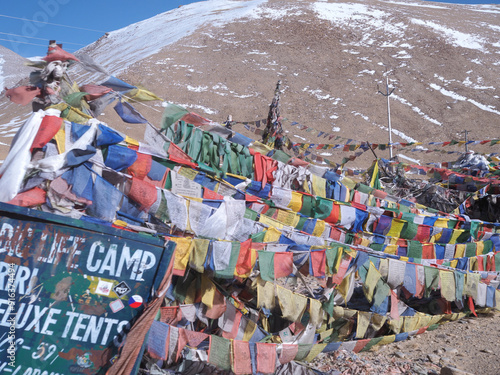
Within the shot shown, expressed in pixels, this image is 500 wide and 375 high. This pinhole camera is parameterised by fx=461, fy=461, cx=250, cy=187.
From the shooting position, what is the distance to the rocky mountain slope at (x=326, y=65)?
44125 mm

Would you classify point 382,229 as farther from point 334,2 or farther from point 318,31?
point 334,2

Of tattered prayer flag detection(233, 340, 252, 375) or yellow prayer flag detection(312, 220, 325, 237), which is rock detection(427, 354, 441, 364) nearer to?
tattered prayer flag detection(233, 340, 252, 375)

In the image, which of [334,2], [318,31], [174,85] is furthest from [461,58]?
[174,85]

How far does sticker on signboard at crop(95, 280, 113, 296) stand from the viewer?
5383 millimetres

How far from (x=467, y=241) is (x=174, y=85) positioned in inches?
1447

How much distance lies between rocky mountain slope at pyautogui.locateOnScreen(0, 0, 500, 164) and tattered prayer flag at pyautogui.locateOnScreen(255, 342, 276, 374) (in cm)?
2394

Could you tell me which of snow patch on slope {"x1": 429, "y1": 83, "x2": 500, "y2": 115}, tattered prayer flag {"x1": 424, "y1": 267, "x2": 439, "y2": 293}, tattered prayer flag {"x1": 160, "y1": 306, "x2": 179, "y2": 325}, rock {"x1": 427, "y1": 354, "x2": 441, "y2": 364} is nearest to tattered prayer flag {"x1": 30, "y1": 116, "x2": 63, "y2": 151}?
tattered prayer flag {"x1": 160, "y1": 306, "x2": 179, "y2": 325}

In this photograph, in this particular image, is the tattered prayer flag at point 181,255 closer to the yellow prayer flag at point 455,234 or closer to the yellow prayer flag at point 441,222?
the yellow prayer flag at point 441,222

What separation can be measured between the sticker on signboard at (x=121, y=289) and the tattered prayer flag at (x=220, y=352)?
1819 mm

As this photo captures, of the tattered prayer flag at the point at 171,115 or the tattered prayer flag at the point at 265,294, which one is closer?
the tattered prayer flag at the point at 265,294

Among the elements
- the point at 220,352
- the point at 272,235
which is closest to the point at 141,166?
the point at 272,235

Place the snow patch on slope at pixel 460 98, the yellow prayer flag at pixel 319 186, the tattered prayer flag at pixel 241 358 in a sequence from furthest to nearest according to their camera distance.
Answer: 1. the snow patch on slope at pixel 460 98
2. the yellow prayer flag at pixel 319 186
3. the tattered prayer flag at pixel 241 358

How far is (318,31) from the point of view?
65.6 metres

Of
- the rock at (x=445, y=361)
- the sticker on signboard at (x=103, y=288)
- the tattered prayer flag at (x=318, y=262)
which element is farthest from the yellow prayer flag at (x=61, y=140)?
the rock at (x=445, y=361)
